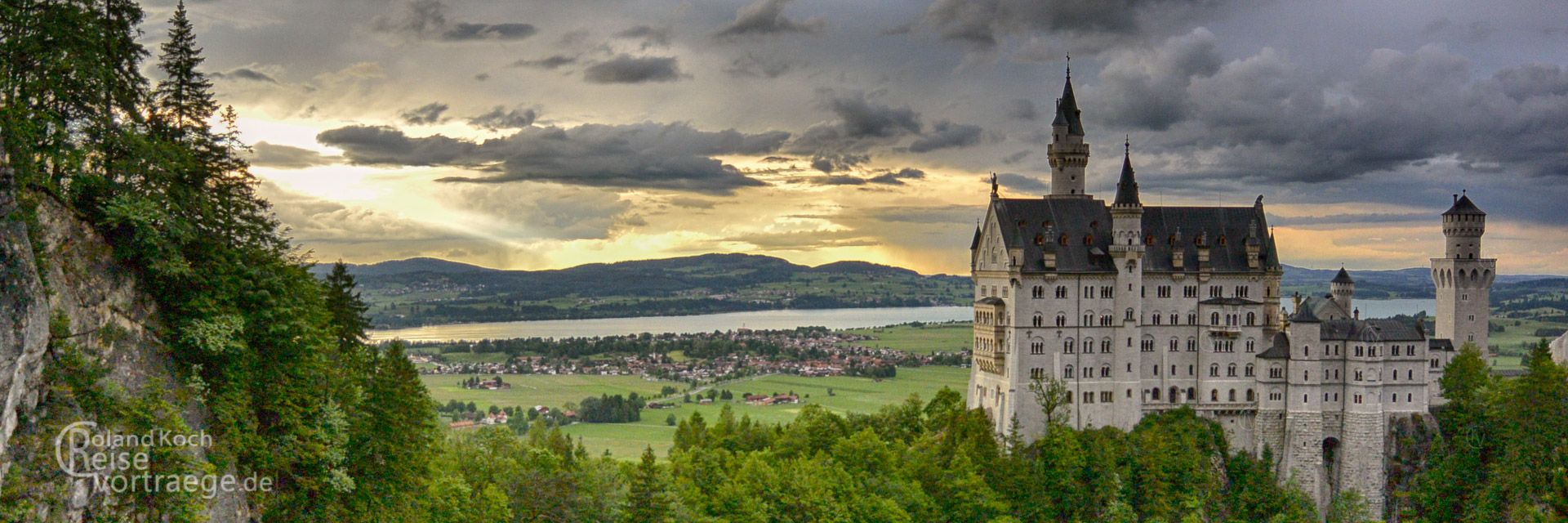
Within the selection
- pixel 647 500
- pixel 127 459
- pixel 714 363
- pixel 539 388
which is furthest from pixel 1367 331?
pixel 714 363

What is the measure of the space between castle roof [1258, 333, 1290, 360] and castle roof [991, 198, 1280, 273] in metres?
4.51

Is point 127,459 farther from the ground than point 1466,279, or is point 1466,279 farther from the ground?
point 1466,279

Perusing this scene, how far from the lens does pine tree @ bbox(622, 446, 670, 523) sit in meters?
56.1

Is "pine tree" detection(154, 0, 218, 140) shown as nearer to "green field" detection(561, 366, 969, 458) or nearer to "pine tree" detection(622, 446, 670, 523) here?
"pine tree" detection(622, 446, 670, 523)

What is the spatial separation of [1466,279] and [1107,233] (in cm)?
2975

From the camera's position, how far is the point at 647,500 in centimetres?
5628

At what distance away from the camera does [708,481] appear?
66812 mm

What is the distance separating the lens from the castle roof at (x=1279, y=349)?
78688 millimetres

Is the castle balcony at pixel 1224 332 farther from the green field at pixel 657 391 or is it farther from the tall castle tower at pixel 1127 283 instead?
the green field at pixel 657 391

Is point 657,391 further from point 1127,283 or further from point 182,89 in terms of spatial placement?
point 182,89

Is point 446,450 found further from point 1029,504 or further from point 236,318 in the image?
point 1029,504

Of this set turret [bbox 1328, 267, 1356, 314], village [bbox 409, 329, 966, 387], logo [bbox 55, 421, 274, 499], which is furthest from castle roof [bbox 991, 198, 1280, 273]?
village [bbox 409, 329, 966, 387]

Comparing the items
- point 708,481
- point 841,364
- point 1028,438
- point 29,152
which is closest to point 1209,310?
point 1028,438

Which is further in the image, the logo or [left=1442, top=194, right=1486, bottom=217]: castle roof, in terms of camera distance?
[left=1442, top=194, right=1486, bottom=217]: castle roof
